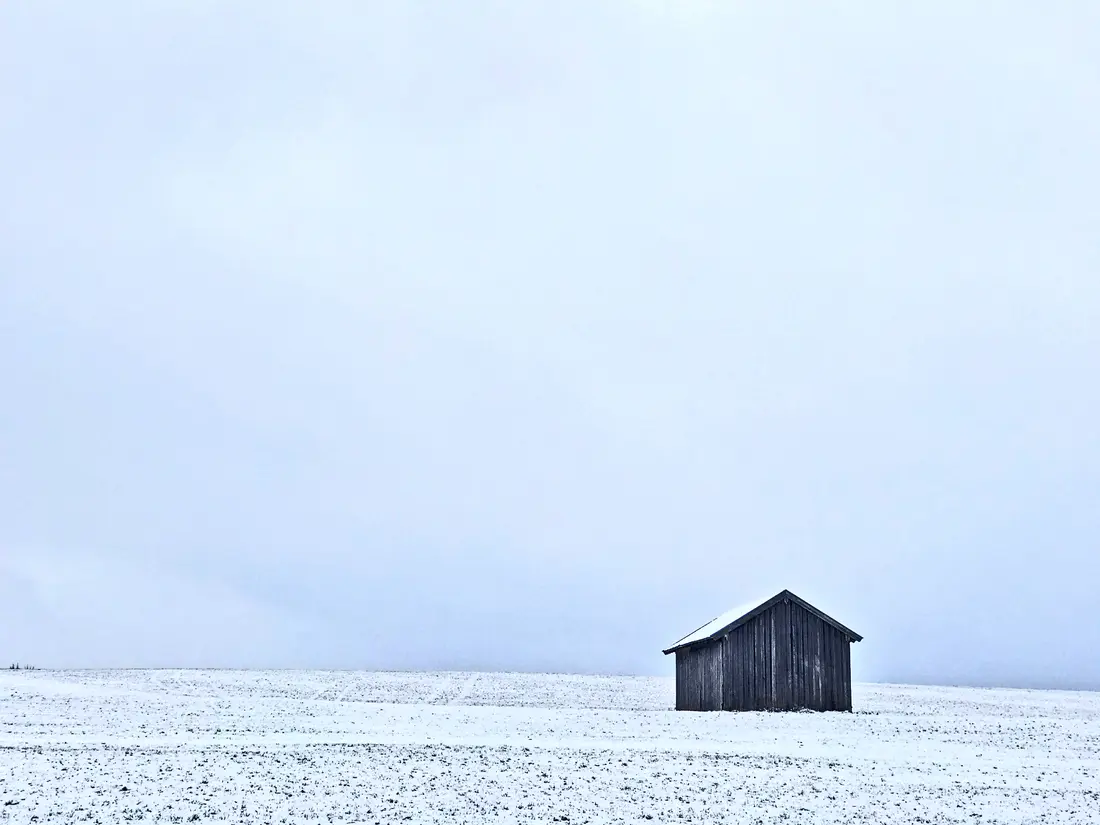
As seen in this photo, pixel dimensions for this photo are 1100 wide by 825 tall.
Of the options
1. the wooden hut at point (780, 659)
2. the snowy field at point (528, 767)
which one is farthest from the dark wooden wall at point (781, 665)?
the snowy field at point (528, 767)

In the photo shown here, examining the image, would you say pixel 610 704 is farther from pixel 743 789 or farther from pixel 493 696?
pixel 743 789

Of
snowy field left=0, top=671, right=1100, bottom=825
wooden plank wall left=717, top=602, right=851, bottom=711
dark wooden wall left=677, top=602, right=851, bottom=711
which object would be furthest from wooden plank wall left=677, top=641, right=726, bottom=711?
snowy field left=0, top=671, right=1100, bottom=825

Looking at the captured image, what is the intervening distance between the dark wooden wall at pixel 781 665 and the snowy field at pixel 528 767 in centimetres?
318

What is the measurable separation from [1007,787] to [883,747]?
668 centimetres

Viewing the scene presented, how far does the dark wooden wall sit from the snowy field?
3.18 metres

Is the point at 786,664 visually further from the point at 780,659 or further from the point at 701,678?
the point at 701,678

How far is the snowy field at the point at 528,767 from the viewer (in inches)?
824

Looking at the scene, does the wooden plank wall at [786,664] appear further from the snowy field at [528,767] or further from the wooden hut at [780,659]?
the snowy field at [528,767]

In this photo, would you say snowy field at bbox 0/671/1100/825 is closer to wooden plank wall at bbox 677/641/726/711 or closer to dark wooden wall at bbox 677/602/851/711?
dark wooden wall at bbox 677/602/851/711

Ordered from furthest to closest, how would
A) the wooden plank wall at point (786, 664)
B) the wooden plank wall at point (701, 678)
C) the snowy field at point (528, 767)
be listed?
the wooden plank wall at point (701, 678) < the wooden plank wall at point (786, 664) < the snowy field at point (528, 767)

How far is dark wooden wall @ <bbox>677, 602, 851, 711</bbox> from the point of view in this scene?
45.6 meters

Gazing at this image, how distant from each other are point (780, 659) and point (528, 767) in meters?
24.0

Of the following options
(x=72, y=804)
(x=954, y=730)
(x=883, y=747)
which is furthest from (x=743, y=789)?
(x=954, y=730)

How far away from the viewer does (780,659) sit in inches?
1813
